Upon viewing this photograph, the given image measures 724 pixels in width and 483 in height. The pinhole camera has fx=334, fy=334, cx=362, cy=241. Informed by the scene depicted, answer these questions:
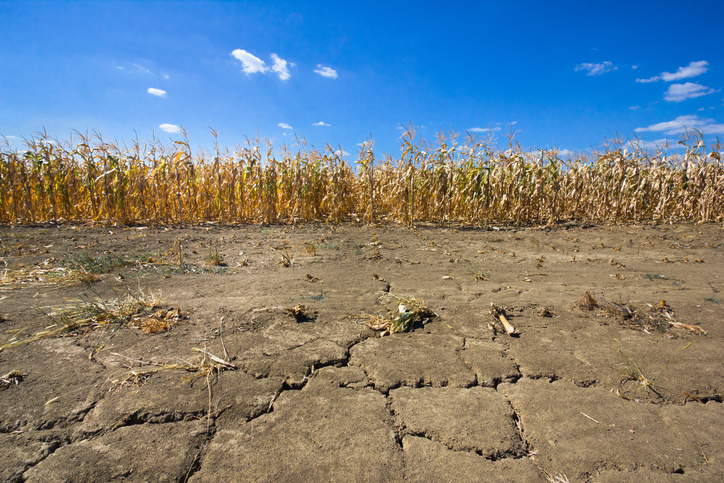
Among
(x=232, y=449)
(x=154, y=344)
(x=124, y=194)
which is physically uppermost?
(x=124, y=194)

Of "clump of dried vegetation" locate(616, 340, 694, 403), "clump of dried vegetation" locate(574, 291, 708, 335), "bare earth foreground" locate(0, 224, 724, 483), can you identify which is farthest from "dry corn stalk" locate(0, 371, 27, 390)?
"clump of dried vegetation" locate(574, 291, 708, 335)

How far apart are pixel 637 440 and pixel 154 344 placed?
8.82 ft

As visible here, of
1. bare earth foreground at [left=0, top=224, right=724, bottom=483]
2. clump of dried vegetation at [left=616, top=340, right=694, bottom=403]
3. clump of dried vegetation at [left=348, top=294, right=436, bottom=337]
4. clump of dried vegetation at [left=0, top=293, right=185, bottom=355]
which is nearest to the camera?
bare earth foreground at [left=0, top=224, right=724, bottom=483]

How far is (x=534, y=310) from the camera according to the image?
9.25 feet

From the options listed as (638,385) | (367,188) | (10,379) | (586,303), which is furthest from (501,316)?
(367,188)

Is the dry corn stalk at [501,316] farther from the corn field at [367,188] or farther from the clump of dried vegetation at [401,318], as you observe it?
the corn field at [367,188]

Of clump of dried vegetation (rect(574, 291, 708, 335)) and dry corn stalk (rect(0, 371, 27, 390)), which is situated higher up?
clump of dried vegetation (rect(574, 291, 708, 335))

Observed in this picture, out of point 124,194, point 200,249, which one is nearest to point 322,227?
point 200,249

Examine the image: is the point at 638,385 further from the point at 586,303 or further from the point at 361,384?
the point at 361,384

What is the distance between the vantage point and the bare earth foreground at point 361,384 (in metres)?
1.37

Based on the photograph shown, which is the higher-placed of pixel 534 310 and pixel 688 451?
pixel 534 310

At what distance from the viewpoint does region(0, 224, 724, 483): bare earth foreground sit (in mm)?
1372

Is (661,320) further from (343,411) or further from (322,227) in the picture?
(322,227)

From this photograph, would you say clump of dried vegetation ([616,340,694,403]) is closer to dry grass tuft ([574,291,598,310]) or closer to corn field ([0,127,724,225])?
dry grass tuft ([574,291,598,310])
